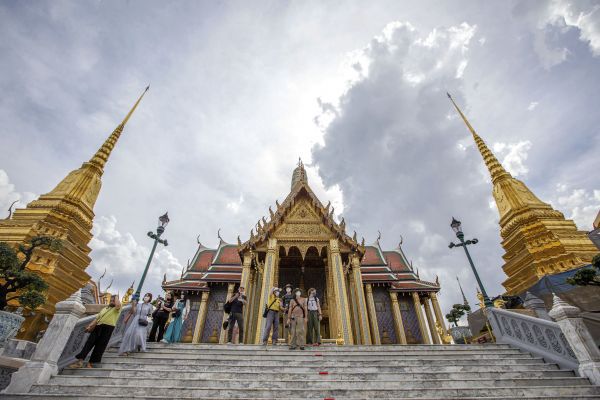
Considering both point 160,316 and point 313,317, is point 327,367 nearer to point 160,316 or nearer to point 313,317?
point 313,317

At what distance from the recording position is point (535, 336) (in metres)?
6.41

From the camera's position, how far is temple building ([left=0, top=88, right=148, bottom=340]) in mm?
14203

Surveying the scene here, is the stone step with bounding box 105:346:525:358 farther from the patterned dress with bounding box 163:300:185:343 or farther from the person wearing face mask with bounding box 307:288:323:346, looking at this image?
the patterned dress with bounding box 163:300:185:343

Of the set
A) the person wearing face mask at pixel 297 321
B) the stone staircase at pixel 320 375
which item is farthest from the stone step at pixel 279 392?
the person wearing face mask at pixel 297 321

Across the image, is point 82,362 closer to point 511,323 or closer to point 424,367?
point 424,367

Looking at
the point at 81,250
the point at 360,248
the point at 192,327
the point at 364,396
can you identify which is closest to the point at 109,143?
the point at 81,250

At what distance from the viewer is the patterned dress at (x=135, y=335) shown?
612cm

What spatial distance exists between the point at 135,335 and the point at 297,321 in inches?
143

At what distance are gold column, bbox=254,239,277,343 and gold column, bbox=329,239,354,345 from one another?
8.20 ft

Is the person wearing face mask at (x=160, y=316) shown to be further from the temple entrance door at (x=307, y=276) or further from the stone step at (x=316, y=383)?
the temple entrance door at (x=307, y=276)

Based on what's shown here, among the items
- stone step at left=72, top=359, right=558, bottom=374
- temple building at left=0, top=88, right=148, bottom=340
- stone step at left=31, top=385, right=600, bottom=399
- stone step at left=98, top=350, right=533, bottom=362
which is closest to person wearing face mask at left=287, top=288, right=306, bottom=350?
stone step at left=98, top=350, right=533, bottom=362

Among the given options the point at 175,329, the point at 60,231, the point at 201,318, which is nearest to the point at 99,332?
the point at 175,329

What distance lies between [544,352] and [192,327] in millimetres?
15975

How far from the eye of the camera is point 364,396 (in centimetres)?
419
